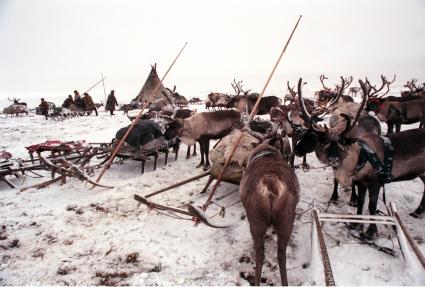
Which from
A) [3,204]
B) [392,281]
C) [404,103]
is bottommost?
[392,281]

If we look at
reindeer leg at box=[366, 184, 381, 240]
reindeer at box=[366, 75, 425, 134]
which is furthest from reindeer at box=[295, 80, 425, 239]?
reindeer at box=[366, 75, 425, 134]

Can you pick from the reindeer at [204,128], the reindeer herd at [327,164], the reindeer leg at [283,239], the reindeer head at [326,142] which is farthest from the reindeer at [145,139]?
the reindeer leg at [283,239]

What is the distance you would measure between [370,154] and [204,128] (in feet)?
15.4

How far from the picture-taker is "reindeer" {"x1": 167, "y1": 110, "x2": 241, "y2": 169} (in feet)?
24.6

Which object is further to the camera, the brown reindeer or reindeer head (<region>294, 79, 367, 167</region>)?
reindeer head (<region>294, 79, 367, 167</region>)

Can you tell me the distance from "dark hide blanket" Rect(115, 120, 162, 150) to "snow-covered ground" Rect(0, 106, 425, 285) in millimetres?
1226

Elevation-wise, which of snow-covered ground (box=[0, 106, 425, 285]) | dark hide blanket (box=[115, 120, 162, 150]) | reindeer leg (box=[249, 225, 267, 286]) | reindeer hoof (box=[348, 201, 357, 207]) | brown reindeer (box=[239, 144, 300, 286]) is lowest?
snow-covered ground (box=[0, 106, 425, 285])

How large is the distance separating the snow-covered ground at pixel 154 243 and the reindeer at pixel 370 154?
2.00 ft

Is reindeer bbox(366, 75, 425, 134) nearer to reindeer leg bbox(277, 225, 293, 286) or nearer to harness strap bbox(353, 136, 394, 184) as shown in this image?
harness strap bbox(353, 136, 394, 184)

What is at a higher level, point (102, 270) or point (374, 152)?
point (374, 152)

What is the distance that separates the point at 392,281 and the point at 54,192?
5.97 meters

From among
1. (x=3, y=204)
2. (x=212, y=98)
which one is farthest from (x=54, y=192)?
(x=212, y=98)

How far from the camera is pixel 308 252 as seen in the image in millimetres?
3615

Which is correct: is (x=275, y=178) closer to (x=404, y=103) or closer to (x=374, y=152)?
(x=374, y=152)
